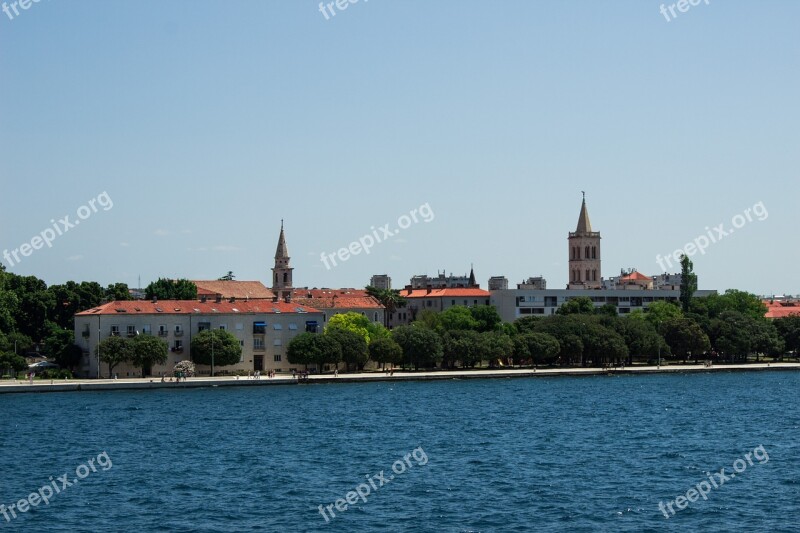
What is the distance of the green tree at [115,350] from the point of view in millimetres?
88375

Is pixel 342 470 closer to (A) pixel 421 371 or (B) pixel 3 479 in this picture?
(B) pixel 3 479

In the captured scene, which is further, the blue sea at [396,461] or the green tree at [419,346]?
the green tree at [419,346]

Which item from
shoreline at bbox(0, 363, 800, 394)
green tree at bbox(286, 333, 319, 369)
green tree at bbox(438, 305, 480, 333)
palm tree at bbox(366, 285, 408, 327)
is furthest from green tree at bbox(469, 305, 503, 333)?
green tree at bbox(286, 333, 319, 369)

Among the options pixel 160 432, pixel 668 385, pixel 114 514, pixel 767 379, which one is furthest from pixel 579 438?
pixel 767 379

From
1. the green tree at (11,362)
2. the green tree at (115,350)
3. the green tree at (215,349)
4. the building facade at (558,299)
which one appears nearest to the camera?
the green tree at (115,350)

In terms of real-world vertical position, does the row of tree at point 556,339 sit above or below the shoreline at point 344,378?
above

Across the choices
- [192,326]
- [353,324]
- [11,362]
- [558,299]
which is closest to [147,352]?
[192,326]

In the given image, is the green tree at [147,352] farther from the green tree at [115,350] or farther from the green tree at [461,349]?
the green tree at [461,349]

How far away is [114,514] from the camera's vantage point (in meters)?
37.4

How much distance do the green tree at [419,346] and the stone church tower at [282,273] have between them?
2853cm

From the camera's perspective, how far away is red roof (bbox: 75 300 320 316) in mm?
93062

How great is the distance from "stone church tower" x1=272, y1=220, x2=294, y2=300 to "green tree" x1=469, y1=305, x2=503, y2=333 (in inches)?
786

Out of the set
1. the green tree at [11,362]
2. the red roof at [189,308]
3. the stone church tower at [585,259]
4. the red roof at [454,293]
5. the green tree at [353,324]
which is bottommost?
the green tree at [11,362]

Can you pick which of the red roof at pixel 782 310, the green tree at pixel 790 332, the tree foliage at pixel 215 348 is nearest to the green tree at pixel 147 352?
the tree foliage at pixel 215 348
